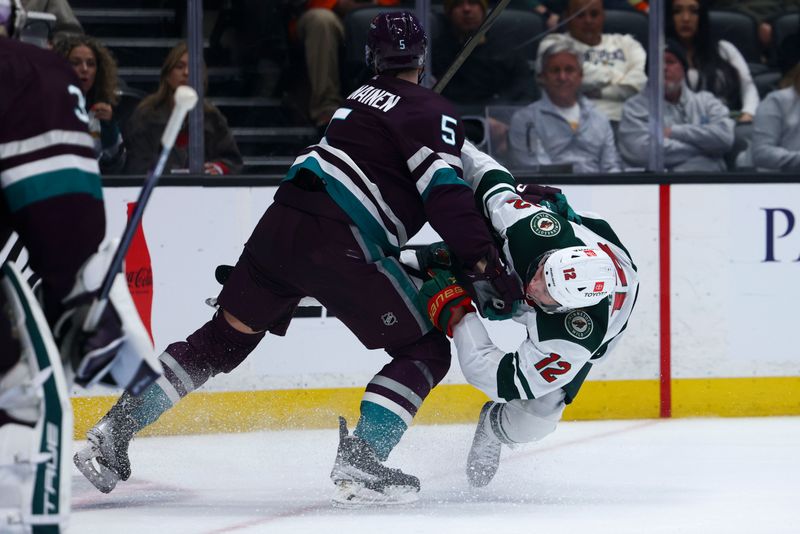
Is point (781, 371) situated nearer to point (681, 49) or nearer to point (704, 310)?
point (704, 310)

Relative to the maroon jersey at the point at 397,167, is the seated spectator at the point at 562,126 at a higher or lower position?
lower

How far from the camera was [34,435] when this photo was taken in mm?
1832

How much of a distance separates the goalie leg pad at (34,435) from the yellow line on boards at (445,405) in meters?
2.36

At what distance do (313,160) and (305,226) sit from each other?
15cm

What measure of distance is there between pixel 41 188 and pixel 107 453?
54.1 inches

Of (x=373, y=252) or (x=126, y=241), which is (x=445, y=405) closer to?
(x=373, y=252)

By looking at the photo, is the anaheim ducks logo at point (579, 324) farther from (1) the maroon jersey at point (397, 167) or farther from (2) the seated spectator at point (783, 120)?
(2) the seated spectator at point (783, 120)

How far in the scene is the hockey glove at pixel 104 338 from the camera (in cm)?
184

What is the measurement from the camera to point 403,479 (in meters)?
3.05

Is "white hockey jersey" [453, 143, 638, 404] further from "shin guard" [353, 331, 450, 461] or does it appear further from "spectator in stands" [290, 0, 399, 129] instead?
"spectator in stands" [290, 0, 399, 129]

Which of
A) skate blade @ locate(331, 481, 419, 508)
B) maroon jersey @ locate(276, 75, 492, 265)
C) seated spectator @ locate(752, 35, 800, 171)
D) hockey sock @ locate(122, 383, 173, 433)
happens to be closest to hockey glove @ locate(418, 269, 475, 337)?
maroon jersey @ locate(276, 75, 492, 265)

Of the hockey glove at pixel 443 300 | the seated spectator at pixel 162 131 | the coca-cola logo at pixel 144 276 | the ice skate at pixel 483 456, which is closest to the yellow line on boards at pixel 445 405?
the coca-cola logo at pixel 144 276

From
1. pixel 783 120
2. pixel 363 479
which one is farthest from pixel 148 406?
pixel 783 120

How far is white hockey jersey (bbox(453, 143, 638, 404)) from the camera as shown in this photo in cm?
297
